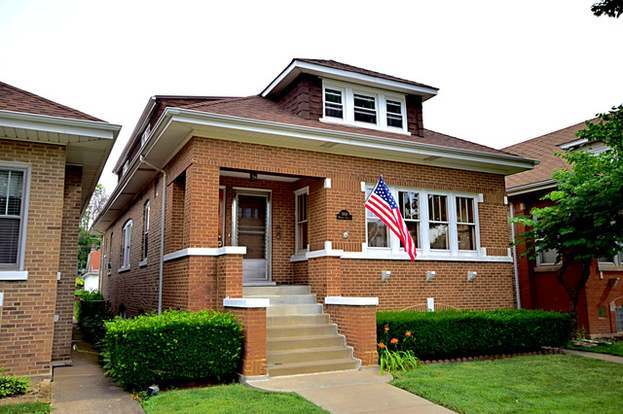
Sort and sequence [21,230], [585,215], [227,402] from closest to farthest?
[227,402]
[21,230]
[585,215]

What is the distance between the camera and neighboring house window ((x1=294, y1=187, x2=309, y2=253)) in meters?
12.0

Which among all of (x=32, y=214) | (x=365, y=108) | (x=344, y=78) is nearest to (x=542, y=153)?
(x=365, y=108)

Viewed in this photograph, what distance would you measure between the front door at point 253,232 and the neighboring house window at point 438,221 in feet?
13.2

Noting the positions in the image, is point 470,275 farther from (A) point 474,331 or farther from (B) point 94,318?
(B) point 94,318

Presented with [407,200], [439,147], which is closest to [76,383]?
[407,200]

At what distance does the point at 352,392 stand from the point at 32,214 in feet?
19.4

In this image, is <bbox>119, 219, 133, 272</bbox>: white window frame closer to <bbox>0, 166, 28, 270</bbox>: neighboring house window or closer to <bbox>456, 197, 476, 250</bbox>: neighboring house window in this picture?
<bbox>0, 166, 28, 270</bbox>: neighboring house window

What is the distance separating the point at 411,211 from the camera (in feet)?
39.2

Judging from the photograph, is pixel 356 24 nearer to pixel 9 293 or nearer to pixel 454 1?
pixel 454 1

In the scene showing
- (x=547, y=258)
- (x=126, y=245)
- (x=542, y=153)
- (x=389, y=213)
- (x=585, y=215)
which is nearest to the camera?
(x=389, y=213)

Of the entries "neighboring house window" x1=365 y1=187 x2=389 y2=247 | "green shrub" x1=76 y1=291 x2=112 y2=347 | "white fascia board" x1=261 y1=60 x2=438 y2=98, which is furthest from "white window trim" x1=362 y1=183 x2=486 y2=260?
"green shrub" x1=76 y1=291 x2=112 y2=347

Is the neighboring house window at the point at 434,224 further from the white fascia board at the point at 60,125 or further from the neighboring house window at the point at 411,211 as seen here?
the white fascia board at the point at 60,125

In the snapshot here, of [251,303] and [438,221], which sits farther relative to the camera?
[438,221]

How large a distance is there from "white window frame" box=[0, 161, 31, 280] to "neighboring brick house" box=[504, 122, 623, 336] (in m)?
11.1
